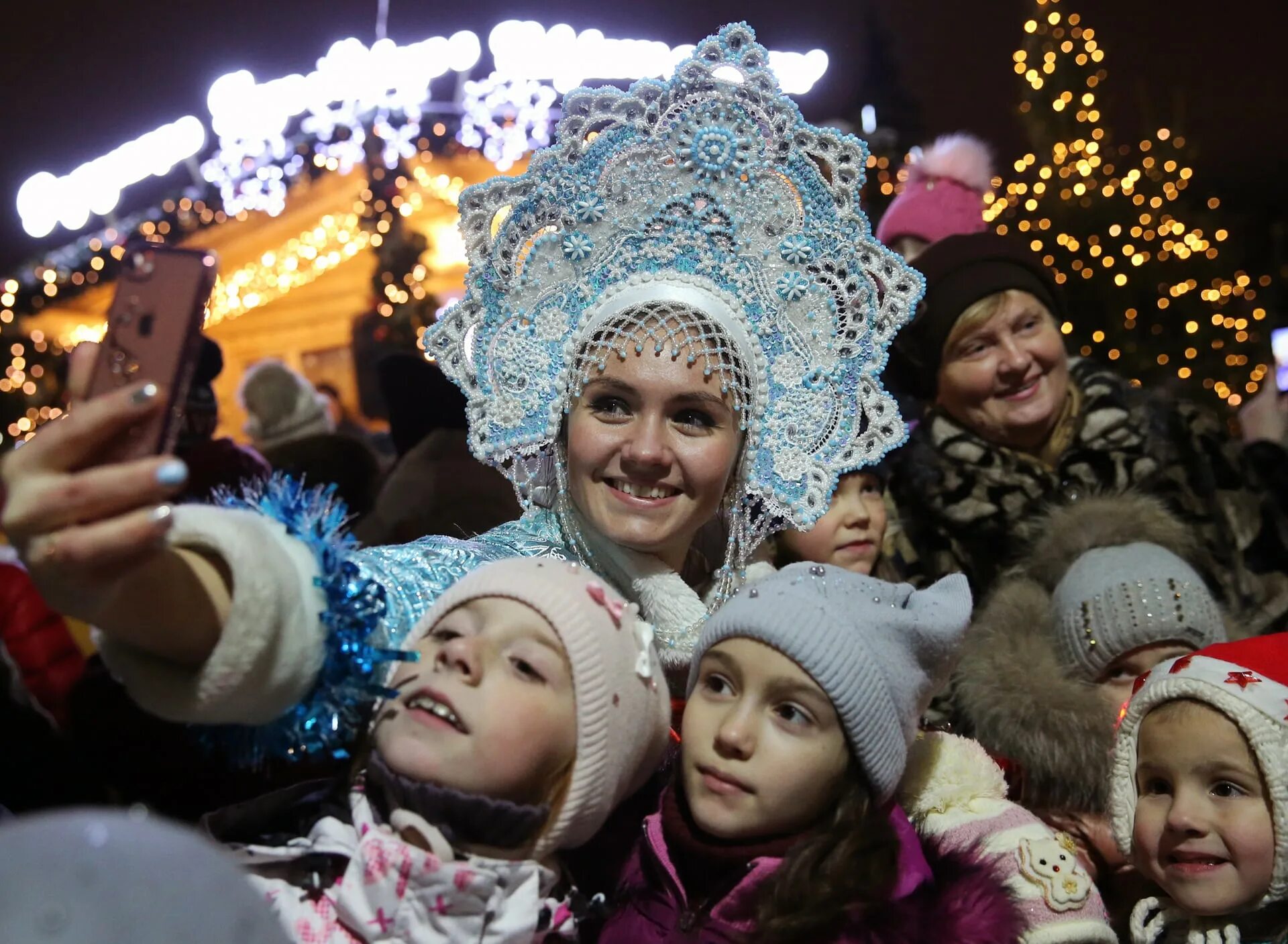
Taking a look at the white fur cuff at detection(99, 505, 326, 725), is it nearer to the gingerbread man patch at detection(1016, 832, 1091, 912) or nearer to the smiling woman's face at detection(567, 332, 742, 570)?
the smiling woman's face at detection(567, 332, 742, 570)

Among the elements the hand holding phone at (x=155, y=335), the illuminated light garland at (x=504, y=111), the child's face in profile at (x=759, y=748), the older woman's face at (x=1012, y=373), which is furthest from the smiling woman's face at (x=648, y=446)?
the illuminated light garland at (x=504, y=111)

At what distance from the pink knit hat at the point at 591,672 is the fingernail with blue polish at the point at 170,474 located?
0.60 m

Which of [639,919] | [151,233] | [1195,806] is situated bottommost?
[639,919]

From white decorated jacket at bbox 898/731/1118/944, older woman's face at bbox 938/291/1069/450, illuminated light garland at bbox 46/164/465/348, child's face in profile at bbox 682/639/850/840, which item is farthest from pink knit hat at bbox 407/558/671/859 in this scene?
illuminated light garland at bbox 46/164/465/348

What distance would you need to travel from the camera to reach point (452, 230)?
36.5 feet

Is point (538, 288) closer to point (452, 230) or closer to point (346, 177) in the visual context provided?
point (452, 230)

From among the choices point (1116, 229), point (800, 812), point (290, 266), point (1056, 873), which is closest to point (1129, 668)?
point (1056, 873)

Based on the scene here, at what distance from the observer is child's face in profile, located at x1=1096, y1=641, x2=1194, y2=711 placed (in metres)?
2.71

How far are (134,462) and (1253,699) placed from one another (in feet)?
6.45

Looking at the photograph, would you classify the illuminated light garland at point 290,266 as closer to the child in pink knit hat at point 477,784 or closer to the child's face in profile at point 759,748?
the child's face in profile at point 759,748

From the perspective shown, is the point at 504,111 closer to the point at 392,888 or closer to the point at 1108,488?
the point at 1108,488

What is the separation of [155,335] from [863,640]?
1305mm

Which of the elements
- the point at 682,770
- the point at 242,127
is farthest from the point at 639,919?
the point at 242,127

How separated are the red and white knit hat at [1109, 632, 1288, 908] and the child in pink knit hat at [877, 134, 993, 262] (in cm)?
234
